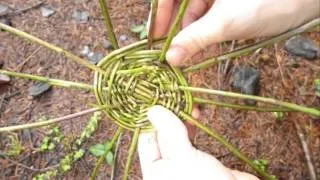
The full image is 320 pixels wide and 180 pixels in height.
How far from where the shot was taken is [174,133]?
80cm

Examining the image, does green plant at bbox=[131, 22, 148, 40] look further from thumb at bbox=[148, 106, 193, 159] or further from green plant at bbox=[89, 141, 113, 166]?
thumb at bbox=[148, 106, 193, 159]

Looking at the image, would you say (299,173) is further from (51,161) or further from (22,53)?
(22,53)

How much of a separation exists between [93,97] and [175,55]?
57 centimetres

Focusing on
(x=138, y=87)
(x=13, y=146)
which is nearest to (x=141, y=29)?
(x=13, y=146)

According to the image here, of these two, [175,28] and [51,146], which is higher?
[175,28]

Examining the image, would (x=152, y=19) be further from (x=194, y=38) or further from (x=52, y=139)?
(x=52, y=139)

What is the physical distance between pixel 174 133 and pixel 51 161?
0.59m

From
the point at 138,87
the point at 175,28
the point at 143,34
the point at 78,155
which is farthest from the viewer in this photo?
the point at 143,34

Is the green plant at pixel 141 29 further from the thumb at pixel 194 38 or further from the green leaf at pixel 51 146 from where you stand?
the thumb at pixel 194 38

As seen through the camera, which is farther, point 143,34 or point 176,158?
point 143,34

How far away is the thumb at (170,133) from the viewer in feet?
2.59

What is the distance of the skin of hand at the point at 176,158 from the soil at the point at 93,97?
48cm

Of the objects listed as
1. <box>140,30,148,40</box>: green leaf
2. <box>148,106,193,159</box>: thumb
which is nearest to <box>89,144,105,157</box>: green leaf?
<box>140,30,148,40</box>: green leaf

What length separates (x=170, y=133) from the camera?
803 mm
